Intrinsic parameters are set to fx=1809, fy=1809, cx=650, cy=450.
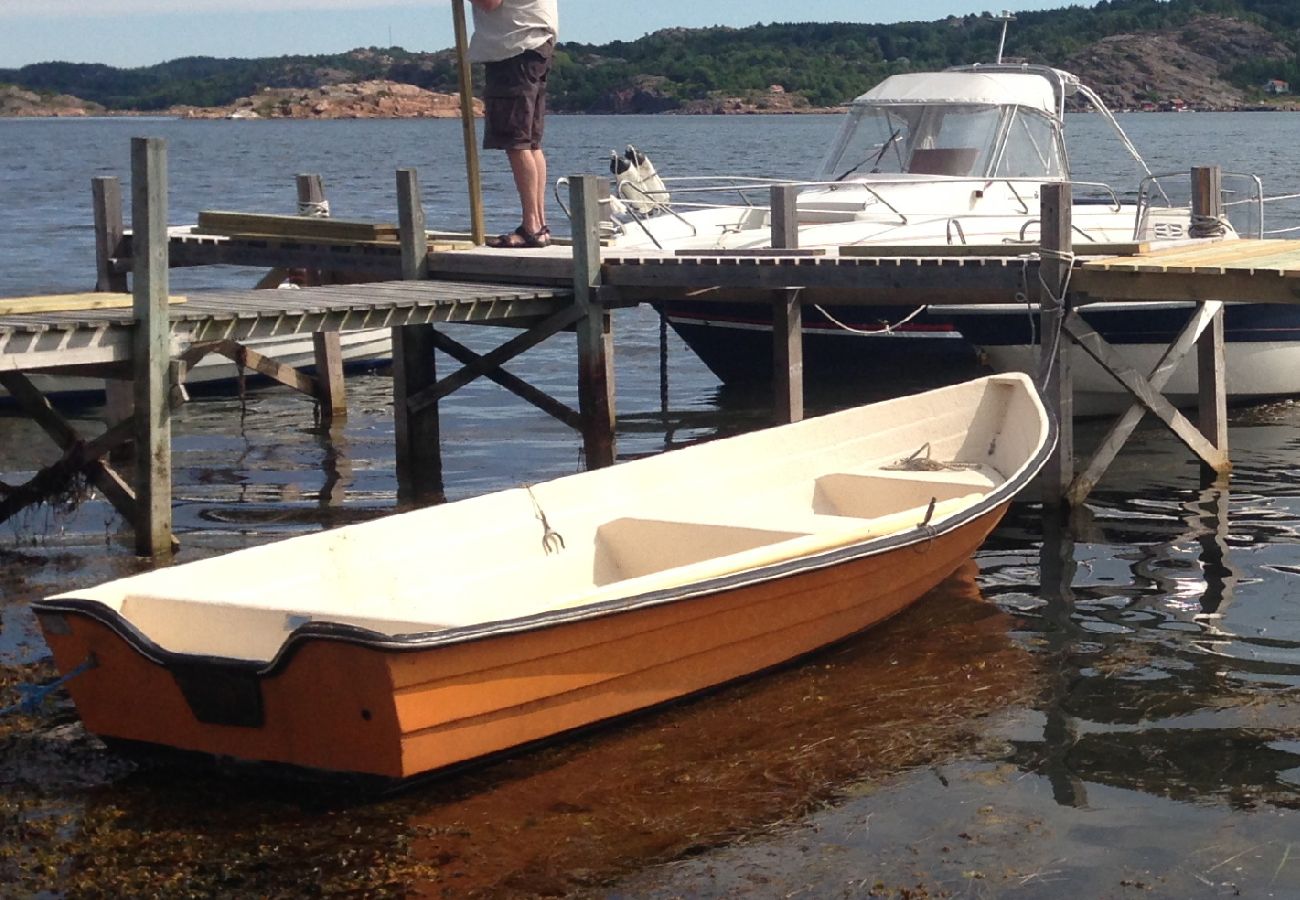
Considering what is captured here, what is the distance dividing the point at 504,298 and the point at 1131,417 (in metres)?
4.12

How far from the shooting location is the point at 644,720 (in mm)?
7602

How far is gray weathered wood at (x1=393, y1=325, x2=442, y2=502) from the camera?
1287cm

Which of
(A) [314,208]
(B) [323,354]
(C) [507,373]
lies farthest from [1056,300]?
(B) [323,354]

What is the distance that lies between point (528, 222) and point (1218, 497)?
5236 mm

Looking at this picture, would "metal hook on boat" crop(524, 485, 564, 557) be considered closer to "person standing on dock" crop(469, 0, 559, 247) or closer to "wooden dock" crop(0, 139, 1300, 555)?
"wooden dock" crop(0, 139, 1300, 555)

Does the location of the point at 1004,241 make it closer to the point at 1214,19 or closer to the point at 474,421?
the point at 474,421

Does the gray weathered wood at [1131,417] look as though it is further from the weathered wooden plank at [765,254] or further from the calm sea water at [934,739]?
the weathered wooden plank at [765,254]

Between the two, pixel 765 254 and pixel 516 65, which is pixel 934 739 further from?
pixel 516 65

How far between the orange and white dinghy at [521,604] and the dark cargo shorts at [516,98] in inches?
135

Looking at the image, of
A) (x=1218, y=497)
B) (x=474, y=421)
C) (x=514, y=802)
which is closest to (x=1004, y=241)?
(x=1218, y=497)

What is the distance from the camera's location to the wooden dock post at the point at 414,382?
1269cm

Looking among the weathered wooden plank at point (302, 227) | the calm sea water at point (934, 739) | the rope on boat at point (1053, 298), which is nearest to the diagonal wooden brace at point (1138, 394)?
the rope on boat at point (1053, 298)

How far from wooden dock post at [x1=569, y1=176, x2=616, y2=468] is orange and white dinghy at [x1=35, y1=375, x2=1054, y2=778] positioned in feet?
8.51

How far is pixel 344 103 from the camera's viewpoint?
17688cm
